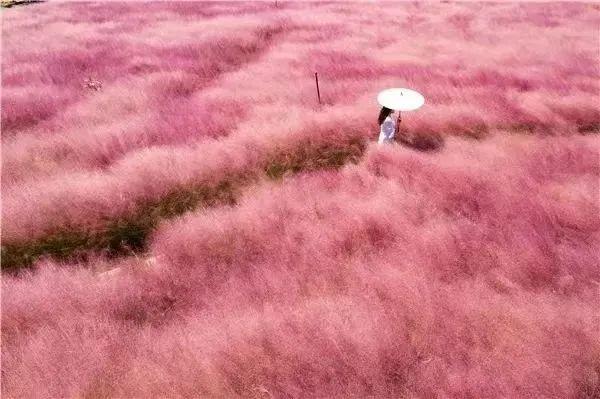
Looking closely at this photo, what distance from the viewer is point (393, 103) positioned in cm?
680

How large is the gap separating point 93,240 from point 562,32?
17542 millimetres

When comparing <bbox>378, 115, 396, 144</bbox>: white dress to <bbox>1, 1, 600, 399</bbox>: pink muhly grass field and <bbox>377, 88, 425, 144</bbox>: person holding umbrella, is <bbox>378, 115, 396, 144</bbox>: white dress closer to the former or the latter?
<bbox>377, 88, 425, 144</bbox>: person holding umbrella

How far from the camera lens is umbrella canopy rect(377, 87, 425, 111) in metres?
6.72

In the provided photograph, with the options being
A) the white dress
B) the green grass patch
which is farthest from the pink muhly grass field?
the white dress

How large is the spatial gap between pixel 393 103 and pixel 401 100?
0.53ft

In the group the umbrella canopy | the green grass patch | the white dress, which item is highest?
the umbrella canopy

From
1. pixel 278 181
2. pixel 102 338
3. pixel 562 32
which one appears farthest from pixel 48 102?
pixel 562 32

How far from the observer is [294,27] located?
1686cm

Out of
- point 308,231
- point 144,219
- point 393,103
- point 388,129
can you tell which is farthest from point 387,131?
point 144,219

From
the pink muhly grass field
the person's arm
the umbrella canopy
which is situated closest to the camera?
the pink muhly grass field

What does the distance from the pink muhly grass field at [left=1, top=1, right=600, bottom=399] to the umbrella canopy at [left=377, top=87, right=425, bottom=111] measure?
2.29 ft

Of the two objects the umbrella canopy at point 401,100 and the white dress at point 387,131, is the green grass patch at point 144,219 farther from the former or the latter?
the umbrella canopy at point 401,100

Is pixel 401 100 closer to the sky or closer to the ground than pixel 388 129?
closer to the sky

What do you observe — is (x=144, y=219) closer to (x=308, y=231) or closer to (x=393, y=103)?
(x=308, y=231)
